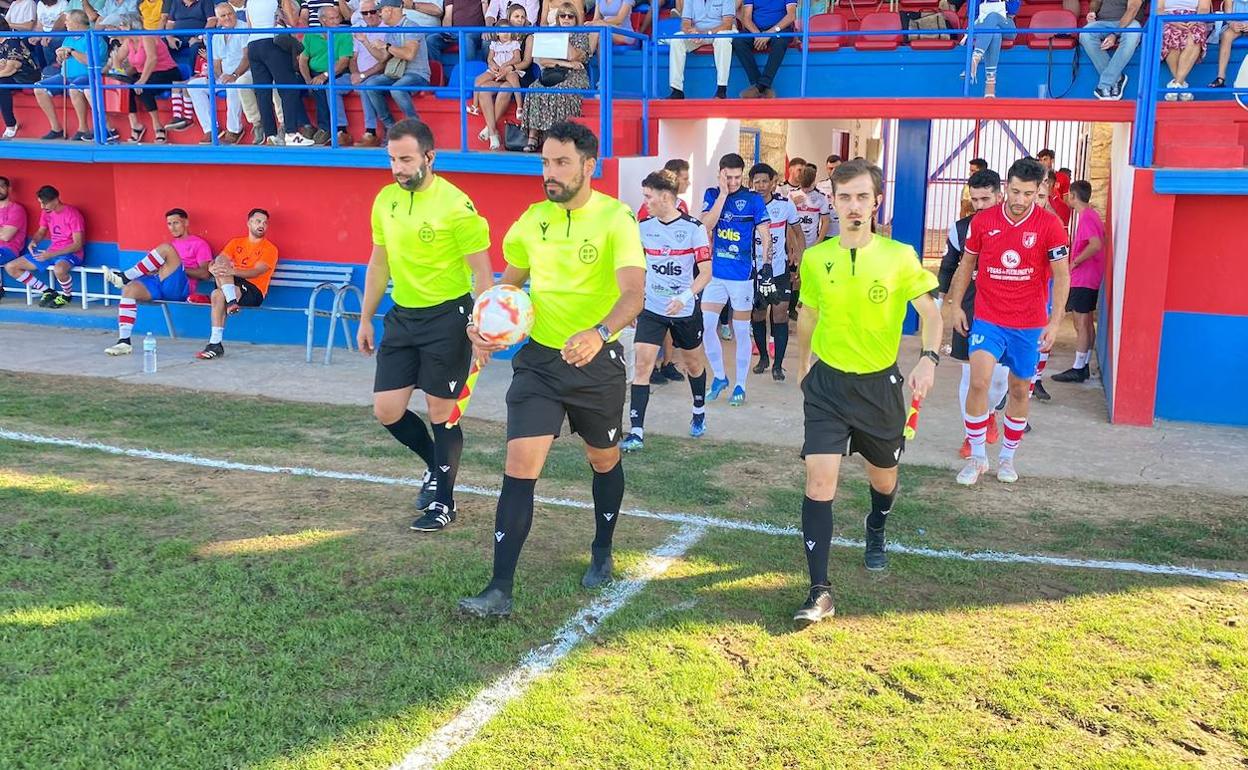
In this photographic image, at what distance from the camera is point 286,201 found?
1344cm

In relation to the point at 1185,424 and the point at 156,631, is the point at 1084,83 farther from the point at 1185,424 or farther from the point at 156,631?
the point at 156,631

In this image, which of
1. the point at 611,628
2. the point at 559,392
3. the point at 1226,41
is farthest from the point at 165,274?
the point at 1226,41

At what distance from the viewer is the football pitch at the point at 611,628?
14.7ft

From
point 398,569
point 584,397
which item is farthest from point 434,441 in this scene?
point 584,397

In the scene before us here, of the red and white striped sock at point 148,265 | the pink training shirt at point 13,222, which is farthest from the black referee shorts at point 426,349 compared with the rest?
the pink training shirt at point 13,222

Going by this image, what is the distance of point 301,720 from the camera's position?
4586 mm

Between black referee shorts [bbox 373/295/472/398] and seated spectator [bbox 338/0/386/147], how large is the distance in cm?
698

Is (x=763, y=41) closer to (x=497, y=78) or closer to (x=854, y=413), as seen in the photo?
(x=497, y=78)

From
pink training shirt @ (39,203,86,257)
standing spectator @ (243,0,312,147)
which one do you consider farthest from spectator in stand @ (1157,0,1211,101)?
pink training shirt @ (39,203,86,257)

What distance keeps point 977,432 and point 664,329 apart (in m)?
2.43

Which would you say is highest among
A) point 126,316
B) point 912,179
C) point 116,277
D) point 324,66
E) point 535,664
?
point 324,66

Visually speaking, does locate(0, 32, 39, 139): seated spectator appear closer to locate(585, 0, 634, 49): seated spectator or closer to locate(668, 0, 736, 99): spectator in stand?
locate(585, 0, 634, 49): seated spectator

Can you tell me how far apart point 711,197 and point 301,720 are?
8.03 m

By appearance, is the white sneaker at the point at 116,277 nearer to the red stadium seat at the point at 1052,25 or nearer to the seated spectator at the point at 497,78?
the seated spectator at the point at 497,78
